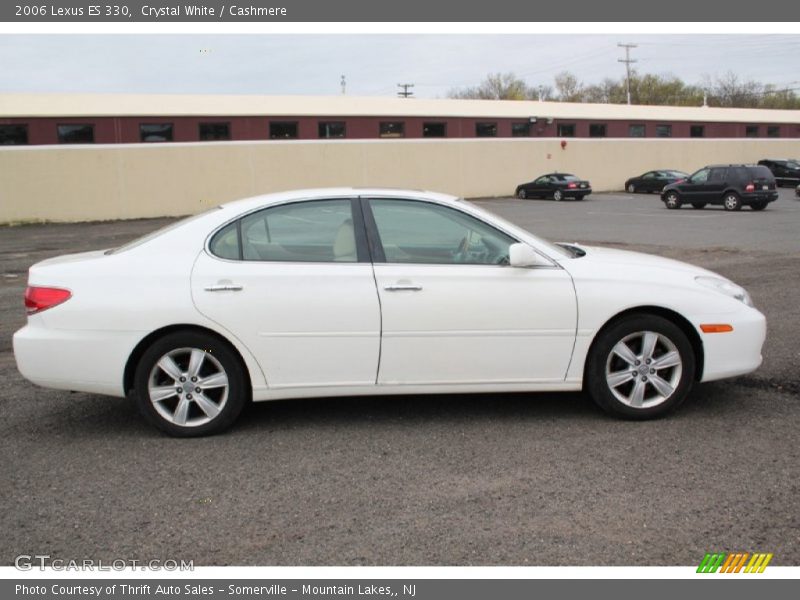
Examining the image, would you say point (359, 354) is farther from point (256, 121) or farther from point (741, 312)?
point (256, 121)

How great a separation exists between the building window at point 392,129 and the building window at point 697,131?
792 inches

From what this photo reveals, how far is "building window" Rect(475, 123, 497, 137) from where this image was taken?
129 feet

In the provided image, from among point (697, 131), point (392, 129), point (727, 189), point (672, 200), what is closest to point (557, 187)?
point (672, 200)

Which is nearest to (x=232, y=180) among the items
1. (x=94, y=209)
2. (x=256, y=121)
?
(x=256, y=121)

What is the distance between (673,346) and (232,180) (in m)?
29.5

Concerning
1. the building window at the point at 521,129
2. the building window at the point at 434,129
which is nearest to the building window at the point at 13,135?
the building window at the point at 434,129

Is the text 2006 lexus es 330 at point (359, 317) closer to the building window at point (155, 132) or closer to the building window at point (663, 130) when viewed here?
the building window at point (155, 132)

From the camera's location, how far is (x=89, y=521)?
3779 millimetres

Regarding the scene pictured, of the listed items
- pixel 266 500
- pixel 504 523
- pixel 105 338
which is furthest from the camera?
pixel 105 338

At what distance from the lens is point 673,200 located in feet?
94.3

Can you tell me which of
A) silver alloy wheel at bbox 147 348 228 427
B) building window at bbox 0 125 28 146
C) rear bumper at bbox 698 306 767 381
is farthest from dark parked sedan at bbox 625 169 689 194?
silver alloy wheel at bbox 147 348 228 427

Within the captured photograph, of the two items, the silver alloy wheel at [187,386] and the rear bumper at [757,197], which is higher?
the rear bumper at [757,197]

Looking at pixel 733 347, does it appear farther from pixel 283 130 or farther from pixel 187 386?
pixel 283 130

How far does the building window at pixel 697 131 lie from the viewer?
47156mm
